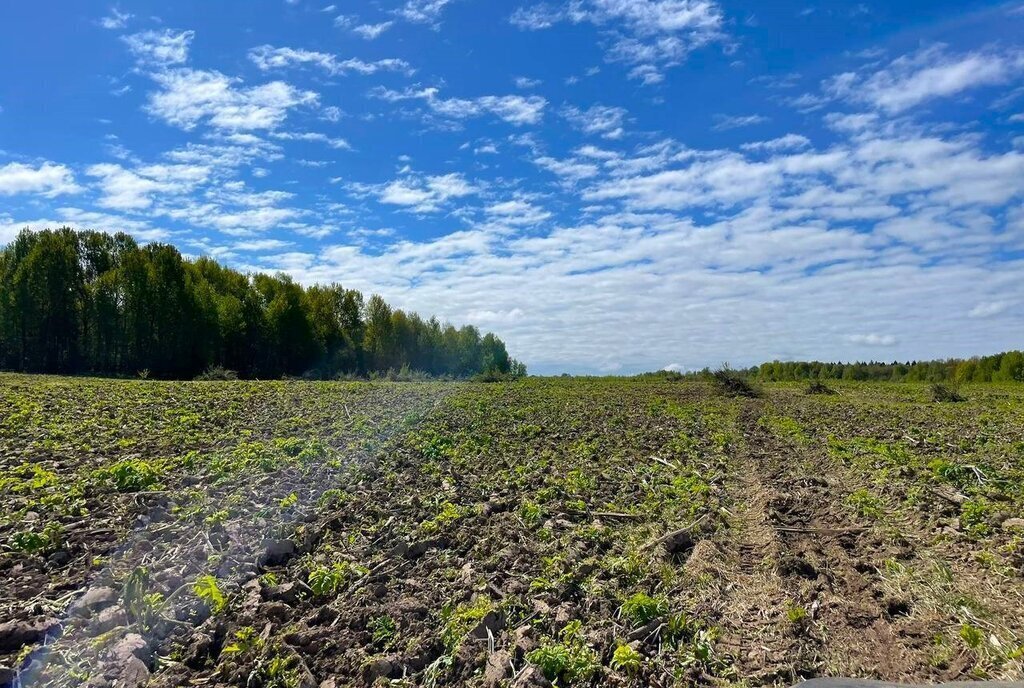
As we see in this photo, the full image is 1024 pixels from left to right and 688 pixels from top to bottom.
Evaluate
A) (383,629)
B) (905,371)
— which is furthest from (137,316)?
(905,371)

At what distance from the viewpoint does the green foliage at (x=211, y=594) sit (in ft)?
17.6

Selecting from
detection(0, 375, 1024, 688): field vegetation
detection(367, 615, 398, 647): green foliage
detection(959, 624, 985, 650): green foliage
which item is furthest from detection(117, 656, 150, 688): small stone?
detection(959, 624, 985, 650): green foliage

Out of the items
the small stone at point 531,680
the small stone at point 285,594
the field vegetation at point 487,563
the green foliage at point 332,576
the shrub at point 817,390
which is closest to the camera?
the small stone at point 531,680

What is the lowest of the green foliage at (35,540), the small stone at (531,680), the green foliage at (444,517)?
the small stone at (531,680)

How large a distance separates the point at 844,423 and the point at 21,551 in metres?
20.6

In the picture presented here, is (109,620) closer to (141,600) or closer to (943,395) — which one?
(141,600)

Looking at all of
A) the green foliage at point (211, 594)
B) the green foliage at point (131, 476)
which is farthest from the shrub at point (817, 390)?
the green foliage at point (211, 594)

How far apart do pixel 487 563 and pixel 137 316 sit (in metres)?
57.5

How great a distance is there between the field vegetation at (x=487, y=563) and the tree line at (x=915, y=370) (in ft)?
172

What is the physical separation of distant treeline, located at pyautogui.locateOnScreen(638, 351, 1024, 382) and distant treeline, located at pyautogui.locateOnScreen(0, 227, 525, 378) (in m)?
33.9

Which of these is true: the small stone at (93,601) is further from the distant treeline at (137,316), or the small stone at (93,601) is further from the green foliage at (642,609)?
the distant treeline at (137,316)

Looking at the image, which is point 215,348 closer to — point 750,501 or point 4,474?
point 4,474

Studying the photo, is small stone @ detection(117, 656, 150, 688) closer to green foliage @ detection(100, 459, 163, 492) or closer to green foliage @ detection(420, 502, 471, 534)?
green foliage @ detection(420, 502, 471, 534)

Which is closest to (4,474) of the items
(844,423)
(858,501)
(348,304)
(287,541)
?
(287,541)
